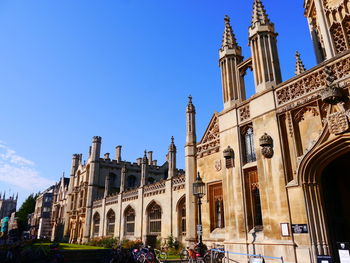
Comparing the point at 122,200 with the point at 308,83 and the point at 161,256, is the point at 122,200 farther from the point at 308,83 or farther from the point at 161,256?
the point at 308,83

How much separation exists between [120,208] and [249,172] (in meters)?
23.4

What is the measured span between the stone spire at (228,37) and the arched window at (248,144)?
15.6ft

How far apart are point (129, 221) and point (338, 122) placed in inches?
1033

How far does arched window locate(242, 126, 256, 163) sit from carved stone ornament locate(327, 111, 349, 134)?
3.47 metres

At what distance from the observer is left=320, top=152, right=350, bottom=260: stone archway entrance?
379 inches

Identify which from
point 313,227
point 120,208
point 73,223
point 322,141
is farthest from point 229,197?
point 73,223

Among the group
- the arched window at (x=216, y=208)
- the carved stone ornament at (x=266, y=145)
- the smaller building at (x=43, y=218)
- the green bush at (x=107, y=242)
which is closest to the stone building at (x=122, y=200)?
the green bush at (x=107, y=242)

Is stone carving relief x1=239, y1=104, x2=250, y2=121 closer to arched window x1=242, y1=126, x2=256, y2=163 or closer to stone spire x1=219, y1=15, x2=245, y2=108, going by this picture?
arched window x1=242, y1=126, x2=256, y2=163

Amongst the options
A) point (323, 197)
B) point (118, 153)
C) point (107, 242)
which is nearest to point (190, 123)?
point (323, 197)

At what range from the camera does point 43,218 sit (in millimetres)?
67688

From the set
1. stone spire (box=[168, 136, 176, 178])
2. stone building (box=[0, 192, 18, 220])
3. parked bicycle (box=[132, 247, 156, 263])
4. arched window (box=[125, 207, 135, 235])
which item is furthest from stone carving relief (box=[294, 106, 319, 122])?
stone building (box=[0, 192, 18, 220])

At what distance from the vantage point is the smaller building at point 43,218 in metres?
66.6

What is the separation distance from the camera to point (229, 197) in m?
12.4

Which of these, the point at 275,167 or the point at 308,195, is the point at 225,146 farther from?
the point at 308,195
